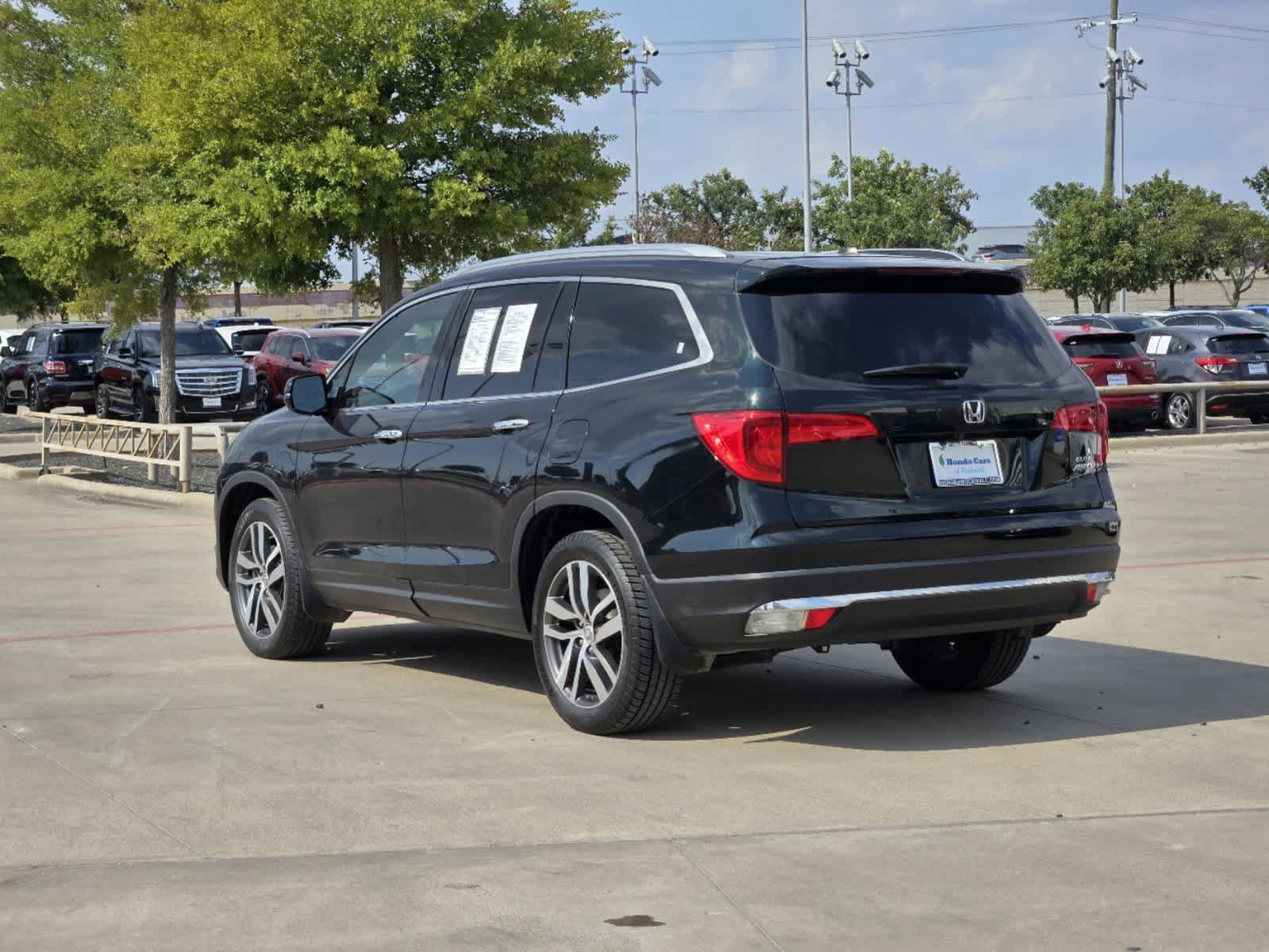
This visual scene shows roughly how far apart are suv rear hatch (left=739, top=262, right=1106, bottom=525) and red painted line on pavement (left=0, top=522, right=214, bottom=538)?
10556mm

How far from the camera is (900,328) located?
6805 millimetres

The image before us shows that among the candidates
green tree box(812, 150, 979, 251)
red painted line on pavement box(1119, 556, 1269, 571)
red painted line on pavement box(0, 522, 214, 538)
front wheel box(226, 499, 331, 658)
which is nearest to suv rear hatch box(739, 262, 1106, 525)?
front wheel box(226, 499, 331, 658)

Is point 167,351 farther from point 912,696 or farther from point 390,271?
point 912,696

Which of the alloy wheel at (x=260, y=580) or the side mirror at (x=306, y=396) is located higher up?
the side mirror at (x=306, y=396)

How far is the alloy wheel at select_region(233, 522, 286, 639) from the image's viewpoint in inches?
360

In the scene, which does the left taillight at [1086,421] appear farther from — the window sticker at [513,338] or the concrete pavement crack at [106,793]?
the concrete pavement crack at [106,793]

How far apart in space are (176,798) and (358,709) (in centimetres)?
170

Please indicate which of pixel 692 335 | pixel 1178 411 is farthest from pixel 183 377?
pixel 692 335

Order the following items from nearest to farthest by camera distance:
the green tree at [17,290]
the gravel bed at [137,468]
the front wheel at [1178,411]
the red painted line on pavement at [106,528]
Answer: the red painted line on pavement at [106,528] → the gravel bed at [137,468] → the front wheel at [1178,411] → the green tree at [17,290]

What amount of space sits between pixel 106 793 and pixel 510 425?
2164 millimetres

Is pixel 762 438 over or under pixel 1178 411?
over

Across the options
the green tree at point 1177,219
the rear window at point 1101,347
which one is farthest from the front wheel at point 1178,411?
the green tree at point 1177,219

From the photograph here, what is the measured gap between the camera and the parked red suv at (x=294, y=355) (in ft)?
100.0

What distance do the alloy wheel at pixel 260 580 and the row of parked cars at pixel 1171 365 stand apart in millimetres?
18532
